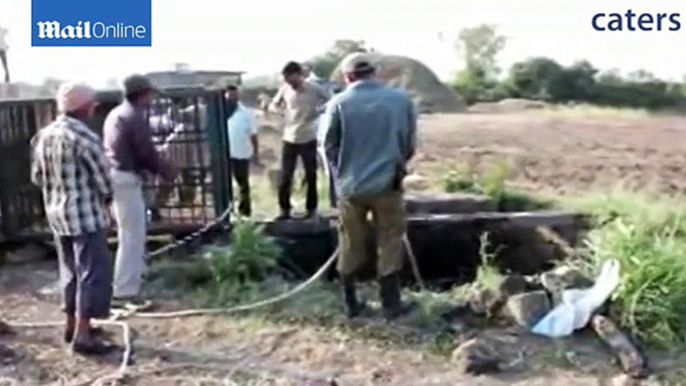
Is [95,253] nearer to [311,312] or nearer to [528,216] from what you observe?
[311,312]

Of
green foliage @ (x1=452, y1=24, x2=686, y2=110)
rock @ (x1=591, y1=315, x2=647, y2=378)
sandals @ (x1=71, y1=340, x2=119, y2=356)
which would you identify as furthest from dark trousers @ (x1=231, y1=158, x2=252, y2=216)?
green foliage @ (x1=452, y1=24, x2=686, y2=110)

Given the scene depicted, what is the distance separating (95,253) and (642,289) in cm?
338

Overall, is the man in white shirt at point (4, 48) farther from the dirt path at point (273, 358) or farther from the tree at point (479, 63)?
the tree at point (479, 63)

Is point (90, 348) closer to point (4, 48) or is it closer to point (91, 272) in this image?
point (91, 272)

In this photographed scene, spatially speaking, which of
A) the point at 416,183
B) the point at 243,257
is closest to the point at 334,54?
the point at 416,183

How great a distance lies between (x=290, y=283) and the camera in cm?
945

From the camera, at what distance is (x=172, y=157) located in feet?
32.9

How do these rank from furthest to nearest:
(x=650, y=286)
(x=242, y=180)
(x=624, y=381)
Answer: (x=242, y=180)
(x=650, y=286)
(x=624, y=381)

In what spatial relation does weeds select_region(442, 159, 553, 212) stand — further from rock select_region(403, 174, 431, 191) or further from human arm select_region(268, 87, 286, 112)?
human arm select_region(268, 87, 286, 112)

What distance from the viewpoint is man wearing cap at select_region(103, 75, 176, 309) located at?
27.3 ft

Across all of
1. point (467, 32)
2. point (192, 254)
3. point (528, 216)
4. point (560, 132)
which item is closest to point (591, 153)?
point (560, 132)

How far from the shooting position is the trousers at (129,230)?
8461mm

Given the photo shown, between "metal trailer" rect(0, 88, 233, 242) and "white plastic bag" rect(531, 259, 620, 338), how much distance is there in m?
3.26

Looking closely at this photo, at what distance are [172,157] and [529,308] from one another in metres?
3.38
